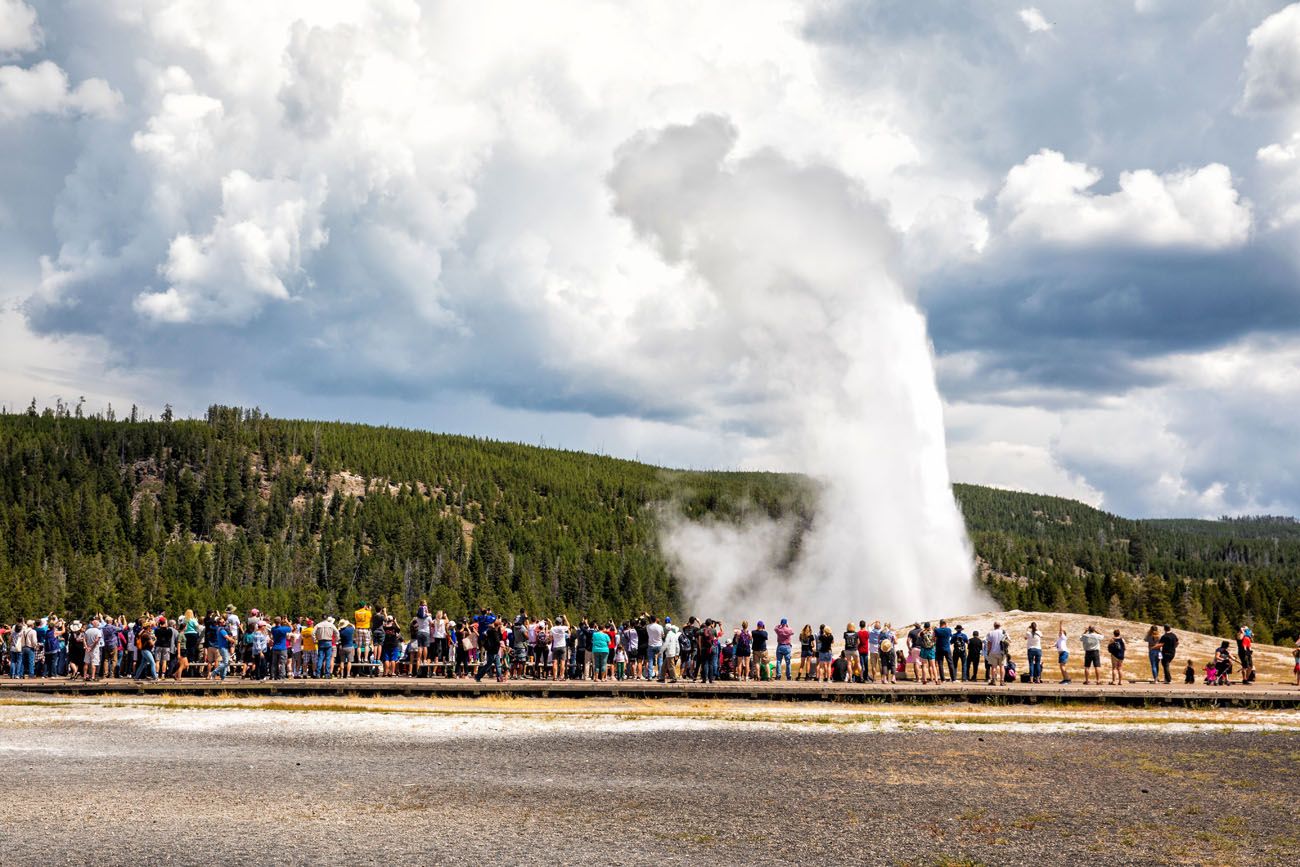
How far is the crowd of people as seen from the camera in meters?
29.2

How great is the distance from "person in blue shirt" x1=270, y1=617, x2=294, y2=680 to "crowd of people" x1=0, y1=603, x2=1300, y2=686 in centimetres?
4

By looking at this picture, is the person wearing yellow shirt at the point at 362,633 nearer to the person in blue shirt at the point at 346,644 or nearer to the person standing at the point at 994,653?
the person in blue shirt at the point at 346,644

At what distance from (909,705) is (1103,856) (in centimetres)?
1526

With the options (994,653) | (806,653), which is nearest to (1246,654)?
(994,653)

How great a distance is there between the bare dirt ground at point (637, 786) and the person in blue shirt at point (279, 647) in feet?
14.8

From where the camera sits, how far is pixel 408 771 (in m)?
16.2

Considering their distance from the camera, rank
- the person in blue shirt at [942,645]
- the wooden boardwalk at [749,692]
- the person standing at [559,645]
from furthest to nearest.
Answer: the person in blue shirt at [942,645], the person standing at [559,645], the wooden boardwalk at [749,692]

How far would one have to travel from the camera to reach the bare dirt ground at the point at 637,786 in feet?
37.8

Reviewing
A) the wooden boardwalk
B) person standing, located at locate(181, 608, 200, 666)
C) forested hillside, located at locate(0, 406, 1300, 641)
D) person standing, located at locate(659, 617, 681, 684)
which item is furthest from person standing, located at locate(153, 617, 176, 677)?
forested hillside, located at locate(0, 406, 1300, 641)

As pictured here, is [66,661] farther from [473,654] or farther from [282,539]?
[282,539]

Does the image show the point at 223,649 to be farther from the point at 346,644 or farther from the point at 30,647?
the point at 30,647

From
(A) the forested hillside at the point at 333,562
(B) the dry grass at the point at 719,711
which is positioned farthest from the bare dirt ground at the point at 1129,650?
(A) the forested hillside at the point at 333,562

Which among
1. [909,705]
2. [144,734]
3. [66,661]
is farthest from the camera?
[66,661]

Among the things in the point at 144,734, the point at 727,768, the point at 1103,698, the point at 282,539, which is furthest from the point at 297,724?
the point at 282,539
